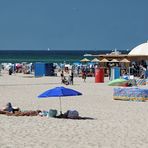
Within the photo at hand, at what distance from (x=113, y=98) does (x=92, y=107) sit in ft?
12.4

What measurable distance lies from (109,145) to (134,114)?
6.11m

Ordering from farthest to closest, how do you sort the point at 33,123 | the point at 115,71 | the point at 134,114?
1. the point at 115,71
2. the point at 134,114
3. the point at 33,123

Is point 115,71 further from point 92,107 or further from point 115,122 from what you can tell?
point 115,122

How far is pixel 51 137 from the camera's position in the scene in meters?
12.0

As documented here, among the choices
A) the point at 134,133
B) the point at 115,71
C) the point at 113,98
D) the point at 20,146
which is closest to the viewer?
the point at 20,146

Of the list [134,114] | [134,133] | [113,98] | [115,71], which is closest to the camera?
[134,133]

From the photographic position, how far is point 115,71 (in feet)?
127

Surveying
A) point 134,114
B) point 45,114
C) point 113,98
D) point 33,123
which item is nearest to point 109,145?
point 33,123

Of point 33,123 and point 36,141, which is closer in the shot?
point 36,141

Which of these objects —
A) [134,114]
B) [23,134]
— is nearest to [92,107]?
[134,114]

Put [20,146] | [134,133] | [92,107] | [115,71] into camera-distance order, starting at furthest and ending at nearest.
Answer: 1. [115,71]
2. [92,107]
3. [134,133]
4. [20,146]

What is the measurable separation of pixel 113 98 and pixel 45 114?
24.1 ft

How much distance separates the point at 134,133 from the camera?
1291 cm

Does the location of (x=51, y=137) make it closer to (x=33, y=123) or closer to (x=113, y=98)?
(x=33, y=123)
